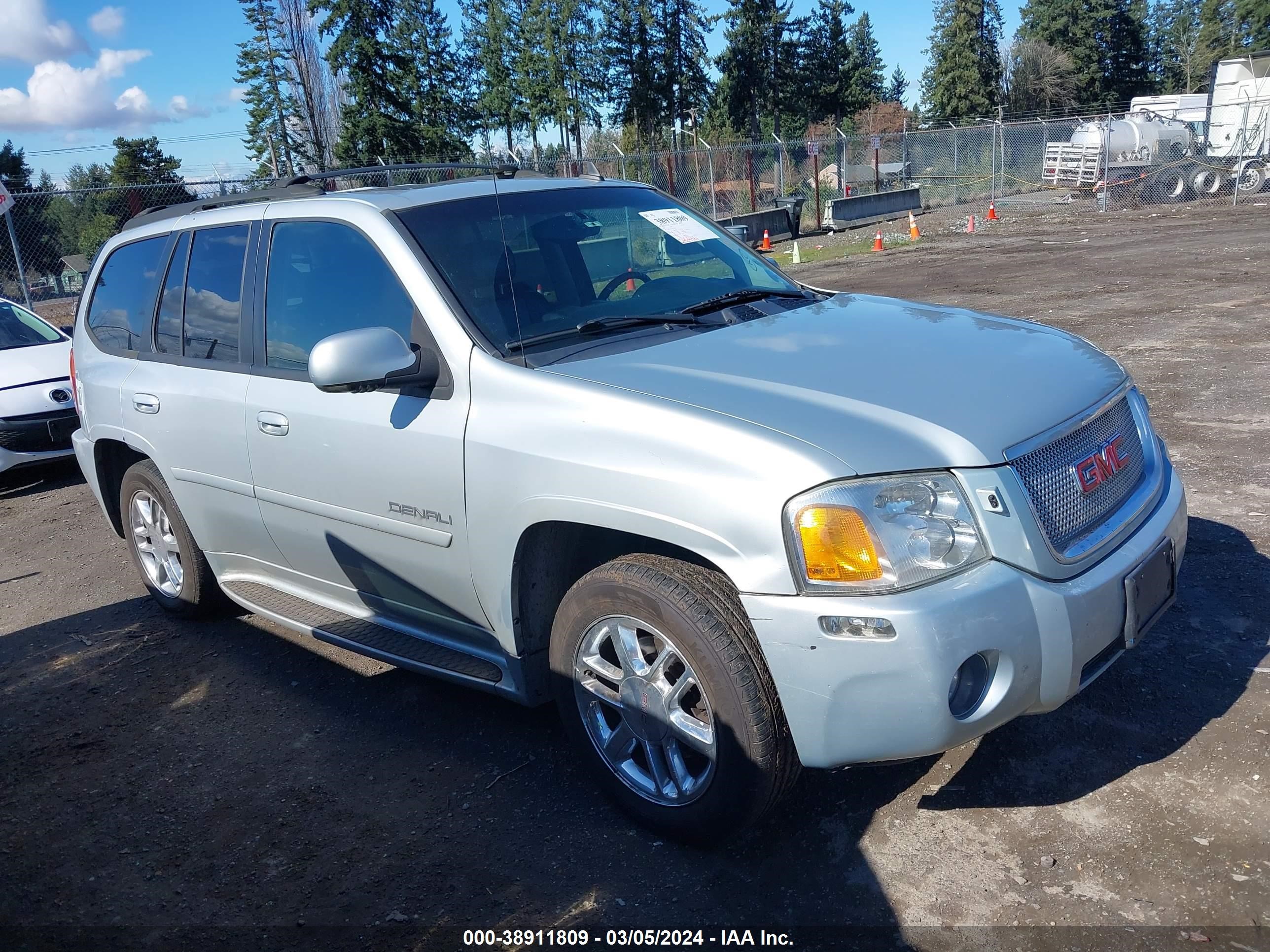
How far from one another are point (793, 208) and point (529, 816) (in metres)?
24.1

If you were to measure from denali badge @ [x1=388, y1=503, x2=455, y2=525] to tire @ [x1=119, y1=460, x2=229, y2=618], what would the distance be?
1834mm

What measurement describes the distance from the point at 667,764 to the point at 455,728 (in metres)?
1.17

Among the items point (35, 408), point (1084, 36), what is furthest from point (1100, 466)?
point (1084, 36)

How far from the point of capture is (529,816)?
131 inches

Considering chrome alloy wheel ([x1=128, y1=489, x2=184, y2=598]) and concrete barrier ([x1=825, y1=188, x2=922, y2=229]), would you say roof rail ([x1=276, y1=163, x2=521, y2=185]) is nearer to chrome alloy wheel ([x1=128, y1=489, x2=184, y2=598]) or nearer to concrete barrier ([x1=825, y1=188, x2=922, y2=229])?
chrome alloy wheel ([x1=128, y1=489, x2=184, y2=598])

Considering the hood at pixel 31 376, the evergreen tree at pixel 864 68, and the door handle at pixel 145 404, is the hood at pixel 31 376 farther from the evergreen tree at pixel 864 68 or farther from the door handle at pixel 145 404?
the evergreen tree at pixel 864 68

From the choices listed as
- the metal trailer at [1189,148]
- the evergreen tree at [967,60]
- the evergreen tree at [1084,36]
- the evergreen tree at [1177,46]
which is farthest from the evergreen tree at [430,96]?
the evergreen tree at [1177,46]

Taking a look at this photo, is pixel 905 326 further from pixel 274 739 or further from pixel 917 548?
pixel 274 739

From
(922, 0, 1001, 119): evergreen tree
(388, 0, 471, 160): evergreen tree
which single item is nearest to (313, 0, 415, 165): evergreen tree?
(388, 0, 471, 160): evergreen tree

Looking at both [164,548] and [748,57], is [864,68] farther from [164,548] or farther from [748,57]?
[164,548]

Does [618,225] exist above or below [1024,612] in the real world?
above

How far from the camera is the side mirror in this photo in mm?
3217

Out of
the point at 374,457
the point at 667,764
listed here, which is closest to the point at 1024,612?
the point at 667,764

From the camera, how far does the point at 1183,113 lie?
39.1 m
